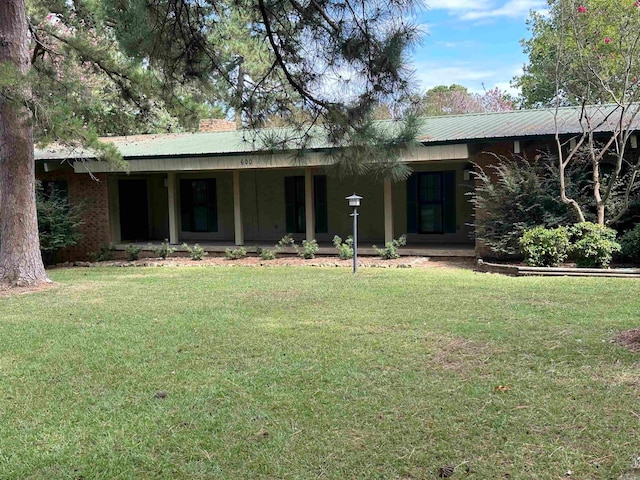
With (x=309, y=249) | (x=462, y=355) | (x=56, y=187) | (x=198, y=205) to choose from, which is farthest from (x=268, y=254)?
Result: (x=462, y=355)

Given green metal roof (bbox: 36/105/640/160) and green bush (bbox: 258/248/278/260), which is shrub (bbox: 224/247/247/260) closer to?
green bush (bbox: 258/248/278/260)

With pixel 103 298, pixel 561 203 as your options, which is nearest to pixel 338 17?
pixel 103 298

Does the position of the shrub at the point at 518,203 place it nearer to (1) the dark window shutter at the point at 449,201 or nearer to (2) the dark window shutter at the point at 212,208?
(1) the dark window shutter at the point at 449,201

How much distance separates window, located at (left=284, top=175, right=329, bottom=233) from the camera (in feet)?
54.2

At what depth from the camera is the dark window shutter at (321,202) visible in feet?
54.1

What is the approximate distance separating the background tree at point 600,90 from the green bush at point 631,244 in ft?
1.22

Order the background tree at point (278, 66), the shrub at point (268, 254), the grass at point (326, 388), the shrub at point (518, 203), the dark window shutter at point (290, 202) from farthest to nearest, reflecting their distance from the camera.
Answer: the dark window shutter at point (290, 202)
the shrub at point (268, 254)
the shrub at point (518, 203)
the background tree at point (278, 66)
the grass at point (326, 388)

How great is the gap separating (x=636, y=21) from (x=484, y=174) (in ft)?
13.9

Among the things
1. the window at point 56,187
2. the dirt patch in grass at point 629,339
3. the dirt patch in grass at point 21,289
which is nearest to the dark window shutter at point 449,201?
the dirt patch in grass at point 21,289

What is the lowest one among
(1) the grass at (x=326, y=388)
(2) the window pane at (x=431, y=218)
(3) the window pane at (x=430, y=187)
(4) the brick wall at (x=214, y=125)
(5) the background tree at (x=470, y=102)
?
(1) the grass at (x=326, y=388)

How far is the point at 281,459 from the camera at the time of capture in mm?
3340

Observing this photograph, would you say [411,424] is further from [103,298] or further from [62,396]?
[103,298]

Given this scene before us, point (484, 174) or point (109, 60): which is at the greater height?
point (109, 60)

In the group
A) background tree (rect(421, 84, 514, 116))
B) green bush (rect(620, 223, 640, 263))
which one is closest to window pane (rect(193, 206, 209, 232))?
green bush (rect(620, 223, 640, 263))
